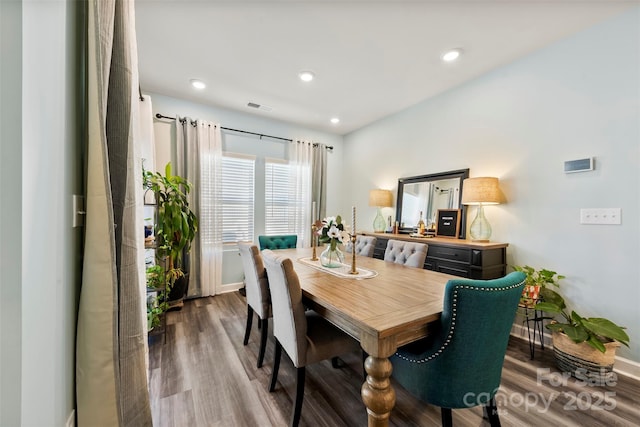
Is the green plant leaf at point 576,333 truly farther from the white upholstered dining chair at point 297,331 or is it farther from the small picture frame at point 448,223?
the white upholstered dining chair at point 297,331

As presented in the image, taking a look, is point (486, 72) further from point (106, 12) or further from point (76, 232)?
point (76, 232)

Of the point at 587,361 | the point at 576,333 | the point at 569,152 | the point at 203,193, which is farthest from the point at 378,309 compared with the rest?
the point at 203,193

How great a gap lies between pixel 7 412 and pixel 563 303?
3.36m

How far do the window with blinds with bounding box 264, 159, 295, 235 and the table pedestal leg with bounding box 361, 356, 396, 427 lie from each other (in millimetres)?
3362

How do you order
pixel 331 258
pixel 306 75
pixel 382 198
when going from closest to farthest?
pixel 331 258
pixel 306 75
pixel 382 198

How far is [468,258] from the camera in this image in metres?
2.54

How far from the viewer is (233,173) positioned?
3936 millimetres

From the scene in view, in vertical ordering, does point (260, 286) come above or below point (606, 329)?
above

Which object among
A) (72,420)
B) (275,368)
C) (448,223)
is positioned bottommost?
(275,368)

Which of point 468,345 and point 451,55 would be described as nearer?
point 468,345

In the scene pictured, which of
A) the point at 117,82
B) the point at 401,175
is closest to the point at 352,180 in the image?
the point at 401,175

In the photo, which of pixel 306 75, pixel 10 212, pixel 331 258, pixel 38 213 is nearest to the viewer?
pixel 10 212

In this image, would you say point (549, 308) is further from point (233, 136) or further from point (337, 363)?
point (233, 136)

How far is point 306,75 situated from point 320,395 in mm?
3064
